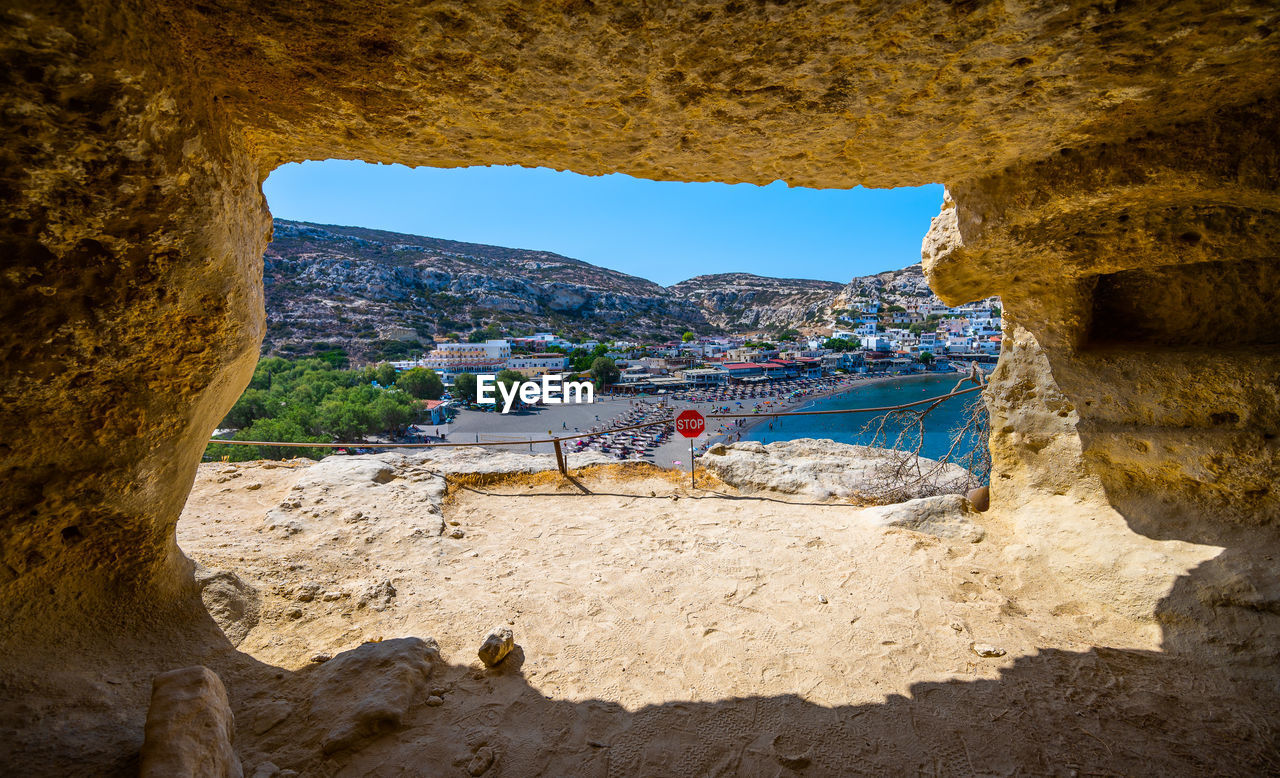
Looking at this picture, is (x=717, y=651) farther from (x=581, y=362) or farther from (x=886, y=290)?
(x=886, y=290)

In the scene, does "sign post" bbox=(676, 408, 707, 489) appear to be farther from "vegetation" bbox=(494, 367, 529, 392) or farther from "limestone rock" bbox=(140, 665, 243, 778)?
"vegetation" bbox=(494, 367, 529, 392)

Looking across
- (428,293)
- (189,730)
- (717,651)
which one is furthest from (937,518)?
(428,293)

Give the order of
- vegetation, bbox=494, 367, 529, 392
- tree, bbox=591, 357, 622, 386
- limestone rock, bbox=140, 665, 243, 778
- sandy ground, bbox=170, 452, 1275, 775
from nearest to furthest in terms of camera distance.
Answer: limestone rock, bbox=140, 665, 243, 778, sandy ground, bbox=170, 452, 1275, 775, vegetation, bbox=494, 367, 529, 392, tree, bbox=591, 357, 622, 386

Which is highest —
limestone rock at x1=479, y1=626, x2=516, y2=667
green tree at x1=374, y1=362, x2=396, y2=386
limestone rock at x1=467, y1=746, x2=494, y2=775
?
limestone rock at x1=479, y1=626, x2=516, y2=667

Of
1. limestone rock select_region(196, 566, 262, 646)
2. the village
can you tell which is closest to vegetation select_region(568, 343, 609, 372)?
the village

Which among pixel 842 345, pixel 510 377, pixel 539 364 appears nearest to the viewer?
pixel 510 377
